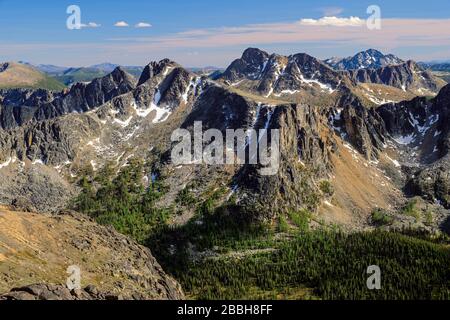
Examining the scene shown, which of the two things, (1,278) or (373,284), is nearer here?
(1,278)
